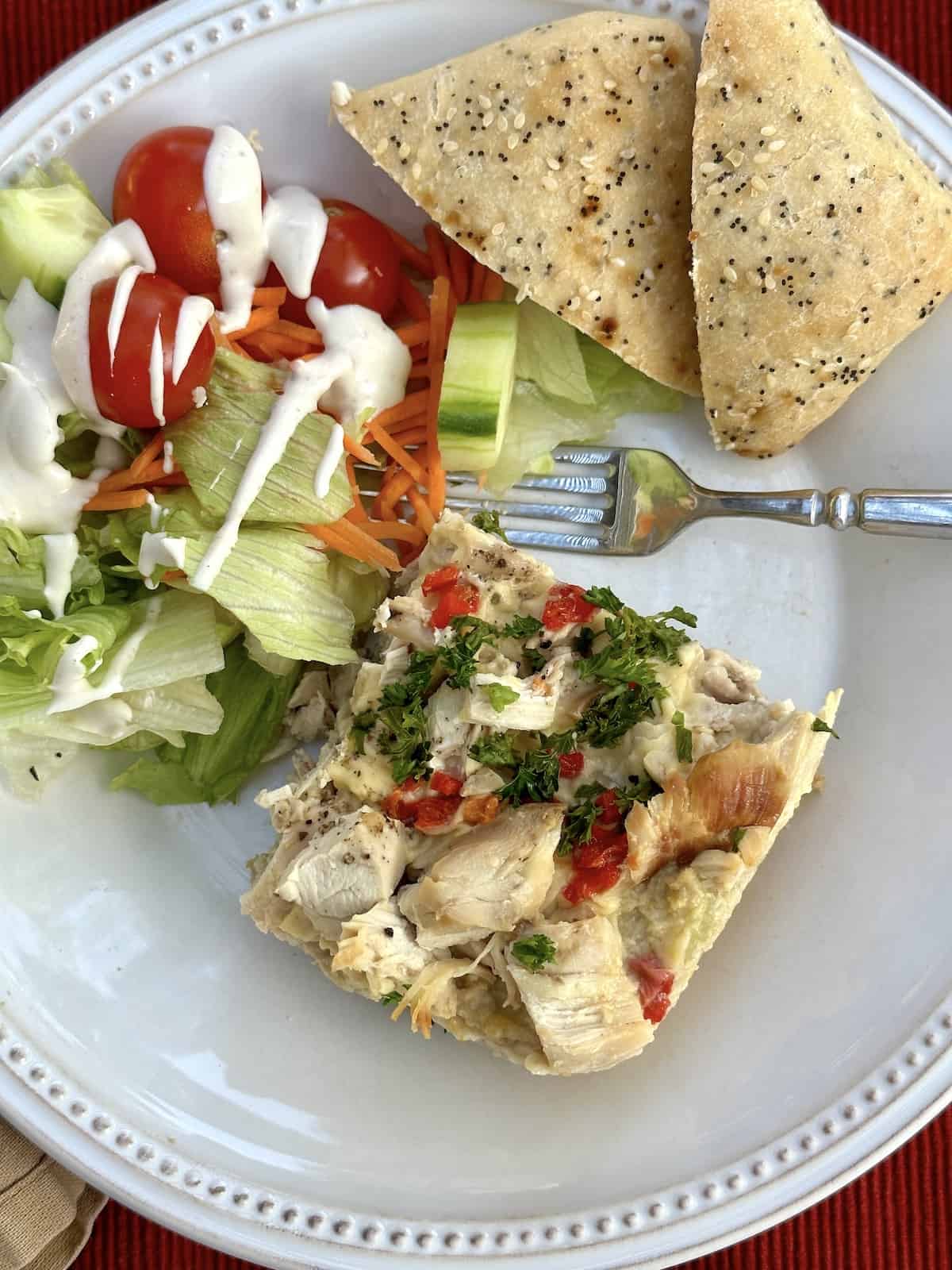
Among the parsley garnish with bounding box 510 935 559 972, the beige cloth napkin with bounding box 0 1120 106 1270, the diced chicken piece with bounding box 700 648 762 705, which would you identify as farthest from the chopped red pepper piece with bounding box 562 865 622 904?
the beige cloth napkin with bounding box 0 1120 106 1270

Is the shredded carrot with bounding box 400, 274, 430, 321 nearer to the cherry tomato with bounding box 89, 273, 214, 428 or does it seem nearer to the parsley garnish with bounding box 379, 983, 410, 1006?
the cherry tomato with bounding box 89, 273, 214, 428

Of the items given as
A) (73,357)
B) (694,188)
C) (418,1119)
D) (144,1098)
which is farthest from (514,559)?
(144,1098)

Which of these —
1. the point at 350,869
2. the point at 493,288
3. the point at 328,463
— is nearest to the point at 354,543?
the point at 328,463

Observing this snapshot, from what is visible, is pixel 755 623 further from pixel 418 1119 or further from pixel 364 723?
pixel 418 1119

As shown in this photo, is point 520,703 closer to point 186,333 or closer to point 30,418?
point 186,333

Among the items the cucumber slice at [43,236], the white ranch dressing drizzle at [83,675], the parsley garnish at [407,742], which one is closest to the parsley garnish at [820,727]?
the parsley garnish at [407,742]

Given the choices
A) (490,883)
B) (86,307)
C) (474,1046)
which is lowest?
(474,1046)

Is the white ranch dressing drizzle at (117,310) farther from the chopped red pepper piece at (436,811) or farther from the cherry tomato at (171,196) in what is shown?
the chopped red pepper piece at (436,811)

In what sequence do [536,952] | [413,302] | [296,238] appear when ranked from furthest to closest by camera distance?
[413,302] → [296,238] → [536,952]
